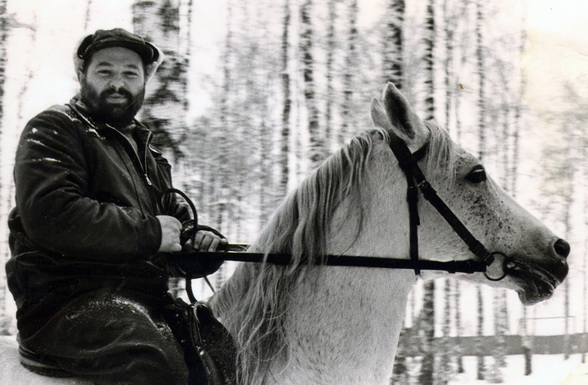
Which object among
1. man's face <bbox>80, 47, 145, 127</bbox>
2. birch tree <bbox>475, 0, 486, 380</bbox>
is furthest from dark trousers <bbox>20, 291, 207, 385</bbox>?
birch tree <bbox>475, 0, 486, 380</bbox>

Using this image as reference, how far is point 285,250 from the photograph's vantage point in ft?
6.65

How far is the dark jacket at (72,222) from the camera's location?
180 centimetres

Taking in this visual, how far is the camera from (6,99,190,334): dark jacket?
1.80m

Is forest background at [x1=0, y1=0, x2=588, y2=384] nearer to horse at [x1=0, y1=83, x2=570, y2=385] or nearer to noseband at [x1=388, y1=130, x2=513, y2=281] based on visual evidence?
horse at [x1=0, y1=83, x2=570, y2=385]

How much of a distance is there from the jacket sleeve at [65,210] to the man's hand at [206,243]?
0.94 feet

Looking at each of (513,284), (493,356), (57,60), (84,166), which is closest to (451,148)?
(513,284)

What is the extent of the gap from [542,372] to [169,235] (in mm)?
3832

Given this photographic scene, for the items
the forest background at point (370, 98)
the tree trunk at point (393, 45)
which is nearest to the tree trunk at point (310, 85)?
the forest background at point (370, 98)

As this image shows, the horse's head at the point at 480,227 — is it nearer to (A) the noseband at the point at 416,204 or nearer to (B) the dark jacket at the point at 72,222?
(A) the noseband at the point at 416,204

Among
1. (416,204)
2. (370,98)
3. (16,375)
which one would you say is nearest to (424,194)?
(416,204)

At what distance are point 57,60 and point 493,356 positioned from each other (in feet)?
14.5

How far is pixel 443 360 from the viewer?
5008mm

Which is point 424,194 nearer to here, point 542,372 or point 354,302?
point 354,302

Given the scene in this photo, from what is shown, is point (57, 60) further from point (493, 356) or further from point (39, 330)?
point (493, 356)
